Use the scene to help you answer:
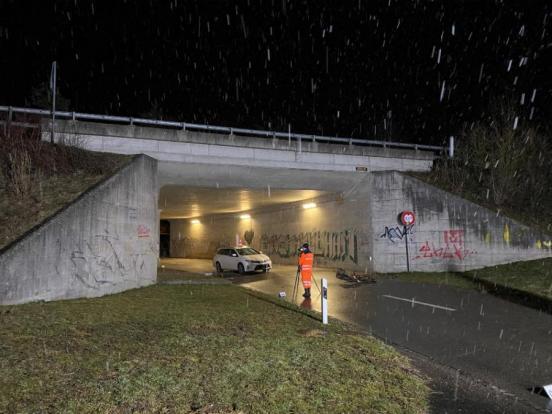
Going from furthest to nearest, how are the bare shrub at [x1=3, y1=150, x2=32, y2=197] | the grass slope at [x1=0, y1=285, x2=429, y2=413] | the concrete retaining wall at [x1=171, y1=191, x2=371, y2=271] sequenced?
the concrete retaining wall at [x1=171, y1=191, x2=371, y2=271]
the bare shrub at [x1=3, y1=150, x2=32, y2=197]
the grass slope at [x1=0, y1=285, x2=429, y2=413]

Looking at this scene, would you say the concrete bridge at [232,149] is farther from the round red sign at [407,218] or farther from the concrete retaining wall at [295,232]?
the round red sign at [407,218]

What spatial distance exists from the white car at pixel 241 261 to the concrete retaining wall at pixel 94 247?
255 inches

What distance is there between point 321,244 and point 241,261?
4.78 meters

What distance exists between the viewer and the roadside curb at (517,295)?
37.9ft

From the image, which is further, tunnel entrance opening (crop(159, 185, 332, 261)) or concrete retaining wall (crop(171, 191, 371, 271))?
tunnel entrance opening (crop(159, 185, 332, 261))

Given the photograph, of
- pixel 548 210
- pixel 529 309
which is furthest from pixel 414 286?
pixel 548 210

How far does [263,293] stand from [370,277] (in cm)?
510

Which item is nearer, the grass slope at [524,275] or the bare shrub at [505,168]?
the grass slope at [524,275]

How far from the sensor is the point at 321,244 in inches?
917

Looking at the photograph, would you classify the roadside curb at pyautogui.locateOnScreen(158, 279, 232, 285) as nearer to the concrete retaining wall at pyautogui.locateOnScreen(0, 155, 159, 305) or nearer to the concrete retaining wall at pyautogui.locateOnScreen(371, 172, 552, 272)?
the concrete retaining wall at pyautogui.locateOnScreen(0, 155, 159, 305)

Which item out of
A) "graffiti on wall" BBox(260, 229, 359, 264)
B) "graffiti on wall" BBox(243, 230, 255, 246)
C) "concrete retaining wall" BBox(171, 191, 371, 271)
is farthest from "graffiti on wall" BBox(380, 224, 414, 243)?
"graffiti on wall" BBox(243, 230, 255, 246)

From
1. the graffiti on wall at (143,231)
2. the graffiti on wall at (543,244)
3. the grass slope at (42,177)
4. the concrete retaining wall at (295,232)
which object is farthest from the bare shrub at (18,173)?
the graffiti on wall at (543,244)

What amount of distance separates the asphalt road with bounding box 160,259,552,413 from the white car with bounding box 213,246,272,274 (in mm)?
5577

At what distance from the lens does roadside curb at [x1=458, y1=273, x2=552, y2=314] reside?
11565mm
